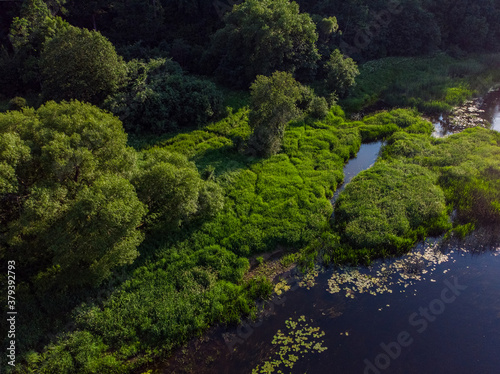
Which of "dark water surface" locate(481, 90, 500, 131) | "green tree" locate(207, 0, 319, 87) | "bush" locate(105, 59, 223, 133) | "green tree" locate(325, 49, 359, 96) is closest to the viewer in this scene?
Answer: "bush" locate(105, 59, 223, 133)

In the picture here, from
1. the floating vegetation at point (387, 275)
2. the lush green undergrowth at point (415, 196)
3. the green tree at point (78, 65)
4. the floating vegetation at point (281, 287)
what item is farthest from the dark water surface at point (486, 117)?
the green tree at point (78, 65)

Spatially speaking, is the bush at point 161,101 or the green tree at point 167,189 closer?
the green tree at point 167,189

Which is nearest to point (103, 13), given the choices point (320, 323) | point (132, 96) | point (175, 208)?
point (132, 96)

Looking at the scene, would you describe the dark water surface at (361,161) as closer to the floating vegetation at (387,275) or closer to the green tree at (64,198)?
the floating vegetation at (387,275)
